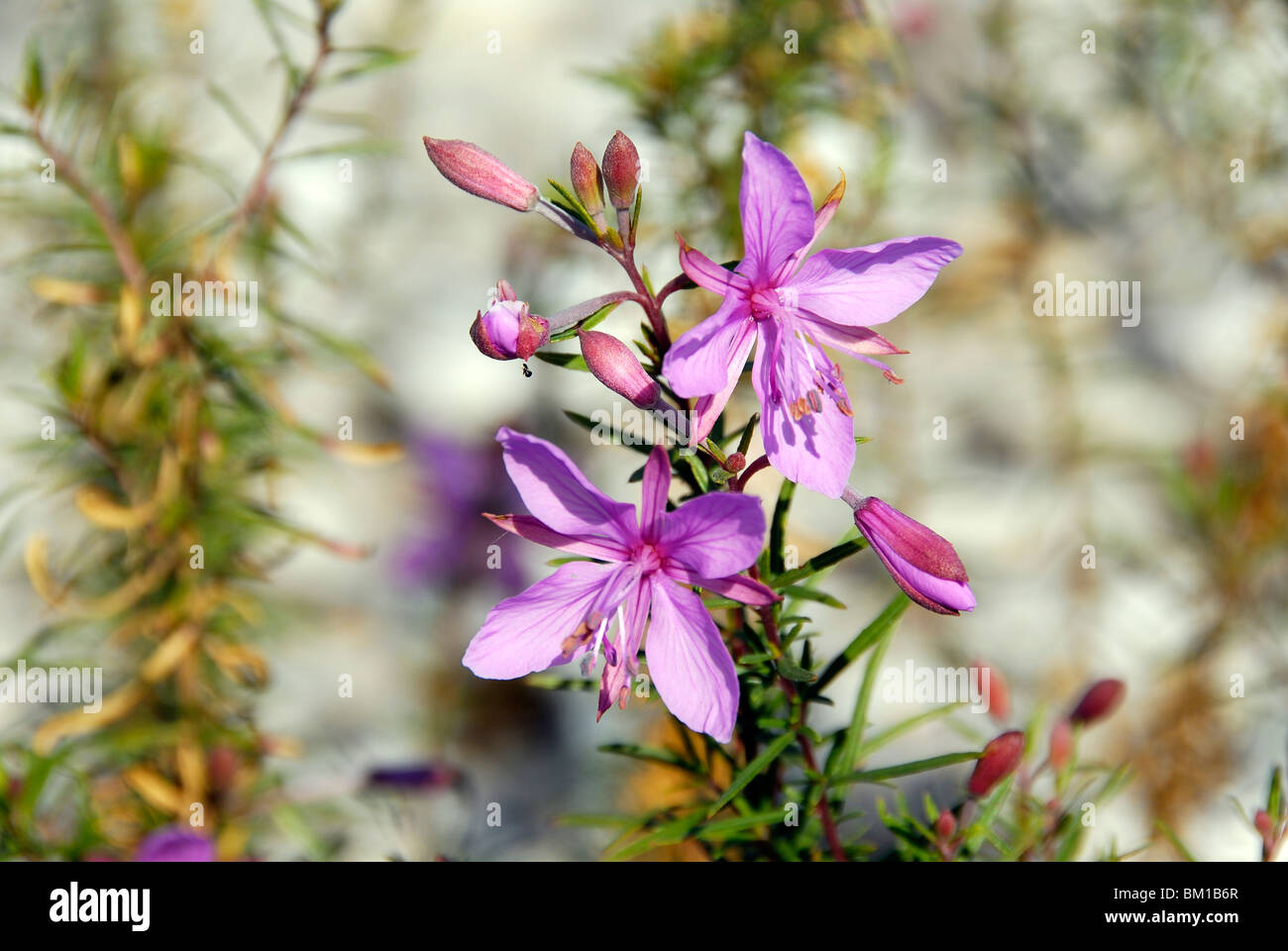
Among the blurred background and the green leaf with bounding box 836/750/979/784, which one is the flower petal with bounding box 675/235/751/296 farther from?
the blurred background

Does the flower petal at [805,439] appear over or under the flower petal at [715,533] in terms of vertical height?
over

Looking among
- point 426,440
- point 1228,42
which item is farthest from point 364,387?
point 1228,42

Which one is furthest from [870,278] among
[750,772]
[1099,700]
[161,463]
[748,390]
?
[161,463]

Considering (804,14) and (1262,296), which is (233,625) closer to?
(804,14)

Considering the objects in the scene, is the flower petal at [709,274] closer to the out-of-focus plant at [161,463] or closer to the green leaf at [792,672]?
the green leaf at [792,672]

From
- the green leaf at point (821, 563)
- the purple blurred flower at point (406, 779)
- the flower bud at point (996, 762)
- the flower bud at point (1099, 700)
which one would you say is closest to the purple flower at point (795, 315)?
the green leaf at point (821, 563)

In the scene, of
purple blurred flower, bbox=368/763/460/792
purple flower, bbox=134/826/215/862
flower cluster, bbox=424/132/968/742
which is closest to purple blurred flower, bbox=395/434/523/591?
purple blurred flower, bbox=368/763/460/792

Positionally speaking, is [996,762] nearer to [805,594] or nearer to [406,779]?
[805,594]
